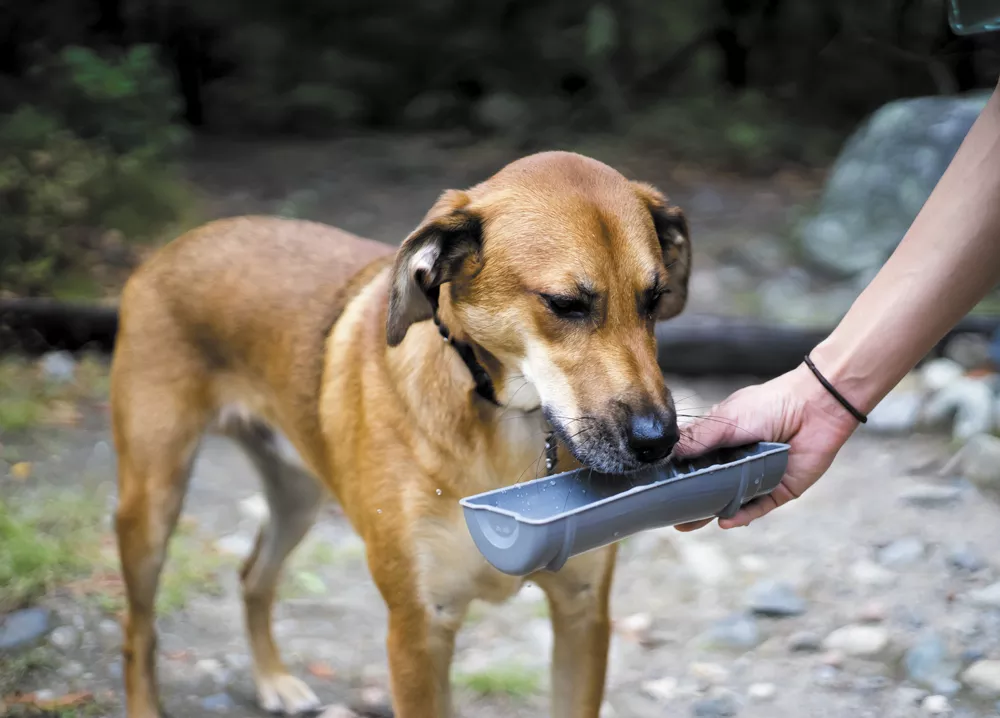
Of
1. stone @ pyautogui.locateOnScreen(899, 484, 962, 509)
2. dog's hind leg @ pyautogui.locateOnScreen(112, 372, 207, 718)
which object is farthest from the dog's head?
stone @ pyautogui.locateOnScreen(899, 484, 962, 509)

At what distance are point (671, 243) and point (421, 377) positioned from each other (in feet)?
2.37

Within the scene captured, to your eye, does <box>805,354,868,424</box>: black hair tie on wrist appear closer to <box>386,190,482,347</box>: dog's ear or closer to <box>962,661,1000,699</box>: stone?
<box>386,190,482,347</box>: dog's ear

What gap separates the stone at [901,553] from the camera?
14.2 ft

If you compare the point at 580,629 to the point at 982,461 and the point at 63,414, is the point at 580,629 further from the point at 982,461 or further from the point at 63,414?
the point at 63,414

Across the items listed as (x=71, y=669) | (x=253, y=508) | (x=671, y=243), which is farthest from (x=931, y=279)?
(x=253, y=508)

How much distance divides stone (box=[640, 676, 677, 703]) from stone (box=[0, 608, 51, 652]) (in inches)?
81.3

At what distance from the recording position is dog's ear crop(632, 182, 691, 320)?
281 cm

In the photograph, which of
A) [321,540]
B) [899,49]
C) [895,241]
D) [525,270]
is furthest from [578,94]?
[525,270]

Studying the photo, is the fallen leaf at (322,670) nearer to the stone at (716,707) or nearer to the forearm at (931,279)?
the stone at (716,707)

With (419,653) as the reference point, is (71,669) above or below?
below

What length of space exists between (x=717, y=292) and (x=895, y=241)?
4.36 feet

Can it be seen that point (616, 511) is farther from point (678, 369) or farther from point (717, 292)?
point (717, 292)

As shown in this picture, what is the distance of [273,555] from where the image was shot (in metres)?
3.87

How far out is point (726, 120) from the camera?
36.9ft
